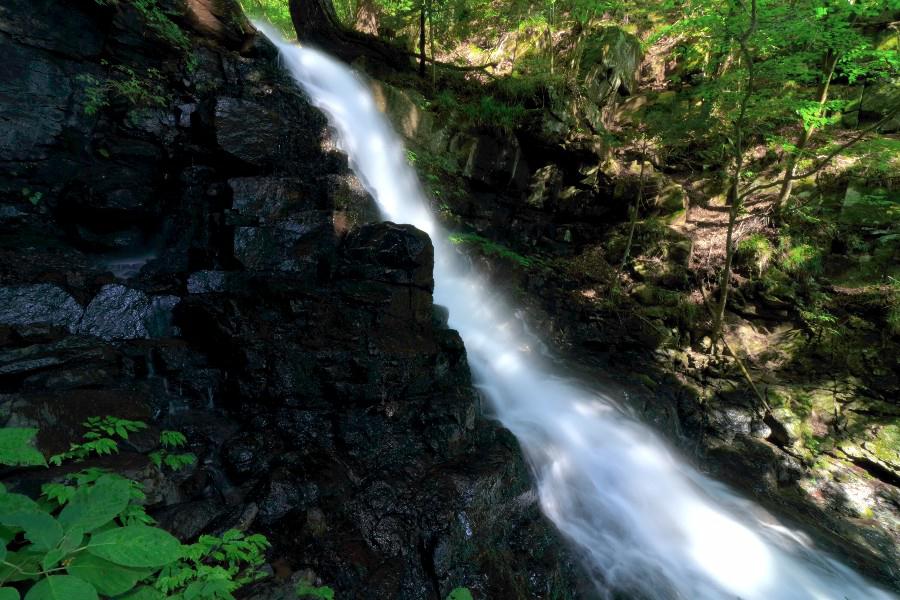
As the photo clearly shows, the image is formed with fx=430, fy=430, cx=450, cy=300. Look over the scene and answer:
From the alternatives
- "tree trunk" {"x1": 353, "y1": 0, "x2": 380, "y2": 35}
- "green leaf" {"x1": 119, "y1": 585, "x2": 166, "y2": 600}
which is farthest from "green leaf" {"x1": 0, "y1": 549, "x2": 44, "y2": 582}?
"tree trunk" {"x1": 353, "y1": 0, "x2": 380, "y2": 35}

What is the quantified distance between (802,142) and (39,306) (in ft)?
41.5

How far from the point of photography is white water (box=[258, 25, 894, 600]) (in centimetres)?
441

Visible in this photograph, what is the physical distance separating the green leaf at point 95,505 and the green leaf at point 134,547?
0.07 metres

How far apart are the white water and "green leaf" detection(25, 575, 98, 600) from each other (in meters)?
4.21

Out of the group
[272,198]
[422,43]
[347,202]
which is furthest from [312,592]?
[422,43]

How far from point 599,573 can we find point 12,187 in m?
8.45

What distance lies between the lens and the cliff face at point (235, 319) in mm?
3504

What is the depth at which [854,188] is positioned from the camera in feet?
28.0

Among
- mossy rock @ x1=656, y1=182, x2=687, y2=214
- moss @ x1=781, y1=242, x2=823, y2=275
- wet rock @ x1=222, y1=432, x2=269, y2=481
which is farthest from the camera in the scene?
mossy rock @ x1=656, y1=182, x2=687, y2=214

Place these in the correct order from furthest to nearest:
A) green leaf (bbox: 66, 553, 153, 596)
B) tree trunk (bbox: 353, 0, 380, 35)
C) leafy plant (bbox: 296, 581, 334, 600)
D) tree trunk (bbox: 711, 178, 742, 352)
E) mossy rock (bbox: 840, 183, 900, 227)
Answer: tree trunk (bbox: 353, 0, 380, 35)
mossy rock (bbox: 840, 183, 900, 227)
tree trunk (bbox: 711, 178, 742, 352)
leafy plant (bbox: 296, 581, 334, 600)
green leaf (bbox: 66, 553, 153, 596)

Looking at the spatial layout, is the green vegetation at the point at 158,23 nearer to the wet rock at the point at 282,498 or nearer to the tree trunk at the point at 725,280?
the wet rock at the point at 282,498

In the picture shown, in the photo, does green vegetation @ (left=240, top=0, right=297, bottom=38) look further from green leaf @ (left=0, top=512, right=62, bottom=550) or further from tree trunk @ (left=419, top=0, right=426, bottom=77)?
green leaf @ (left=0, top=512, right=62, bottom=550)

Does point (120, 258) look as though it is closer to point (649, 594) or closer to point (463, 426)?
point (463, 426)

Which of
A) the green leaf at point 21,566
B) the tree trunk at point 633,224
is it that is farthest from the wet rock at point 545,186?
the green leaf at point 21,566
